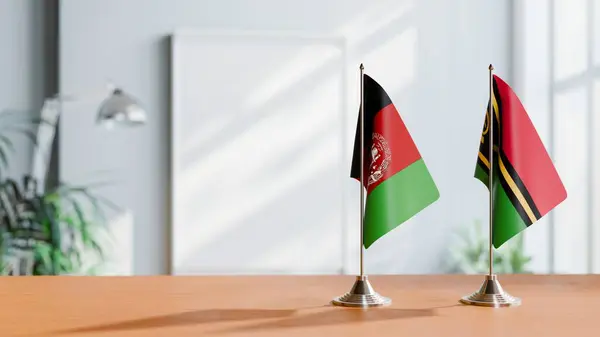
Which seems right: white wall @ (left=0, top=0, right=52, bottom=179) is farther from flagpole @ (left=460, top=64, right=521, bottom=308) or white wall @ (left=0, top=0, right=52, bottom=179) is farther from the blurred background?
flagpole @ (left=460, top=64, right=521, bottom=308)

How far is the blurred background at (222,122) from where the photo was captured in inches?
181

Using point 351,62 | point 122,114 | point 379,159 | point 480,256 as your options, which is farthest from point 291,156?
point 379,159

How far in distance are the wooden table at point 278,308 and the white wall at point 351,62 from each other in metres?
3.08

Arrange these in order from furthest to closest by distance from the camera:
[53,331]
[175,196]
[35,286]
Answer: [175,196] < [35,286] < [53,331]

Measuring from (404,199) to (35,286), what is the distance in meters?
0.71

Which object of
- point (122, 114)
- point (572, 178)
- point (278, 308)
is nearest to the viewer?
point (278, 308)

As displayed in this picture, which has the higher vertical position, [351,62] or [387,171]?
[351,62]

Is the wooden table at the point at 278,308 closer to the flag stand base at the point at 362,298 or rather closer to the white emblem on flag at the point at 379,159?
the flag stand base at the point at 362,298

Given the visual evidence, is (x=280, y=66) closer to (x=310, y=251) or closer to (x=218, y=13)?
(x=218, y=13)

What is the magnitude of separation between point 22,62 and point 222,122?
1.22 m

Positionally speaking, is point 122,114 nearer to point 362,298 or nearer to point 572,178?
point 572,178

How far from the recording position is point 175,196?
4574 mm

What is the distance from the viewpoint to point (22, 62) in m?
4.60

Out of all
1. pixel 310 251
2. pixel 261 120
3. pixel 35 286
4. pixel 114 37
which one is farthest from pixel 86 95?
pixel 35 286
